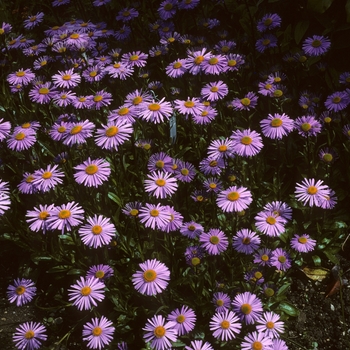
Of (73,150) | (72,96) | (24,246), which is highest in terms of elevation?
(72,96)

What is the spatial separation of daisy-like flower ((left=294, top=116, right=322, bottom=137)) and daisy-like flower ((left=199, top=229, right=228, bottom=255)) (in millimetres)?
938

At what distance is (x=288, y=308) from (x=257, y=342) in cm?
59

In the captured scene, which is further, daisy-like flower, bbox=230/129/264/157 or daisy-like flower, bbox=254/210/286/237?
daisy-like flower, bbox=230/129/264/157

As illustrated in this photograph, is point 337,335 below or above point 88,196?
Answer: below

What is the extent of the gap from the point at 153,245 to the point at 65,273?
0.68m

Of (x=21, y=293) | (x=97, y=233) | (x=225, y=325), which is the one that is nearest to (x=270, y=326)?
(x=225, y=325)

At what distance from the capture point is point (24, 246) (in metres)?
3.24

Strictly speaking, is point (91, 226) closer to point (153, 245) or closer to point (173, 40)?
point (153, 245)

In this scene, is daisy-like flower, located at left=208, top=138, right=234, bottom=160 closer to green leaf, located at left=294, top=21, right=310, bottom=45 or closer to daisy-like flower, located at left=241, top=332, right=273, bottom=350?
daisy-like flower, located at left=241, top=332, right=273, bottom=350

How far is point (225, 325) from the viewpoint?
2.47 metres

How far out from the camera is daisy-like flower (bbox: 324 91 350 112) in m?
3.32

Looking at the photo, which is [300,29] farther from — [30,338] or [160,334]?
[30,338]

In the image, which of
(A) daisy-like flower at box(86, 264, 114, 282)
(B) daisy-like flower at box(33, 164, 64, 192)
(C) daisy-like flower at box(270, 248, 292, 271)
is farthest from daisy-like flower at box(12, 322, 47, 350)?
(C) daisy-like flower at box(270, 248, 292, 271)

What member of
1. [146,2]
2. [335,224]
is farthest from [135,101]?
[146,2]
